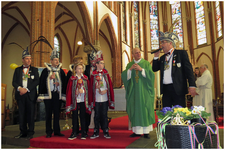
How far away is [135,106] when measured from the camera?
149 inches

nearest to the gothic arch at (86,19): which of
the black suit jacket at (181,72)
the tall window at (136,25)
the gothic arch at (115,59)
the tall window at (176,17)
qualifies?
the gothic arch at (115,59)

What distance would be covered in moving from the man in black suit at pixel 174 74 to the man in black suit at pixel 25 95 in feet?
8.03

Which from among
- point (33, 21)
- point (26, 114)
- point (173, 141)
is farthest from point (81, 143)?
point (33, 21)

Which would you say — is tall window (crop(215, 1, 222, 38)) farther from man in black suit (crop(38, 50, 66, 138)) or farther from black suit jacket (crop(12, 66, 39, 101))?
black suit jacket (crop(12, 66, 39, 101))

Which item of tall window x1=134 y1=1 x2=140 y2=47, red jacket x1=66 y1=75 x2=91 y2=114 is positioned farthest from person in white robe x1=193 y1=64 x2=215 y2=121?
tall window x1=134 y1=1 x2=140 y2=47

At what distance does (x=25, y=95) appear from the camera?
386 cm

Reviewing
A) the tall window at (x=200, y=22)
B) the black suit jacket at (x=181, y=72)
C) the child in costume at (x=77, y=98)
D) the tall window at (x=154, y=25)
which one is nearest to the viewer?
the black suit jacket at (x=181, y=72)

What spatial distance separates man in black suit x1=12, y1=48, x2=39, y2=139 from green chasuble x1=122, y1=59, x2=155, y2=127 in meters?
1.86

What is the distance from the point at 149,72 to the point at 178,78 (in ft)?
3.54

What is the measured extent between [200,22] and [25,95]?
17640 mm

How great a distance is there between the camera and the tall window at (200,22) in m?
17.6

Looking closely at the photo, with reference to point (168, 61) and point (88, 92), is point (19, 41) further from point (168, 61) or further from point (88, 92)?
point (168, 61)

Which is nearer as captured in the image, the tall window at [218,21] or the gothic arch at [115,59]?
the gothic arch at [115,59]

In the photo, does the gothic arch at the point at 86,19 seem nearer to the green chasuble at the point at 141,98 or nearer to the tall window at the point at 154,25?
the green chasuble at the point at 141,98
